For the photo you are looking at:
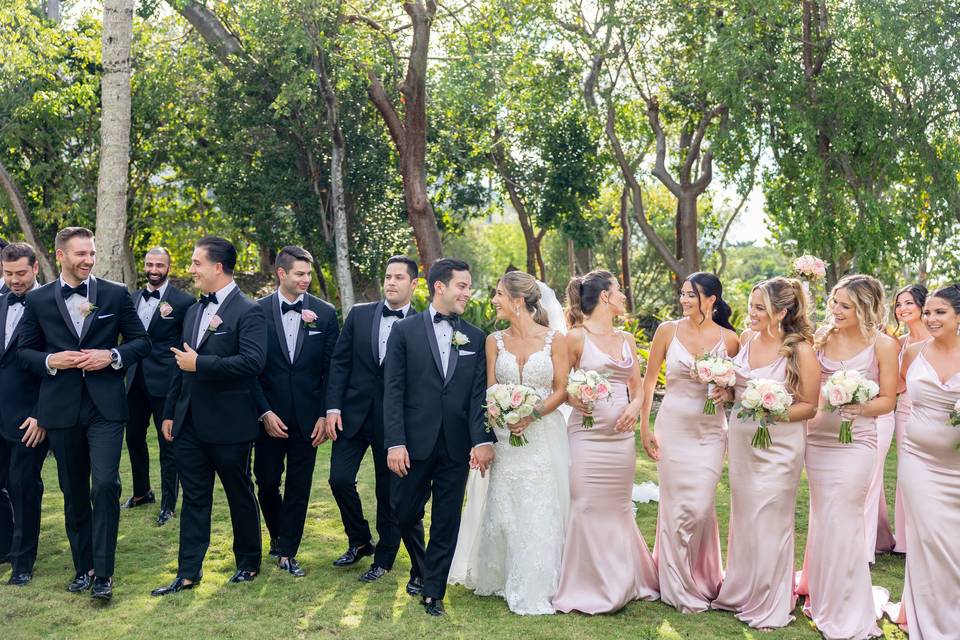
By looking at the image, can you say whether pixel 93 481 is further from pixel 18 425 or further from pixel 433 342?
pixel 433 342

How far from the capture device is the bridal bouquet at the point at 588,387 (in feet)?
18.9

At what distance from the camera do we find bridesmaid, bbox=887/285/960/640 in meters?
5.41

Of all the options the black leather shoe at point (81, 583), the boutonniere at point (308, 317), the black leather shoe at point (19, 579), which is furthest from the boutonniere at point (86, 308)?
the black leather shoe at point (19, 579)

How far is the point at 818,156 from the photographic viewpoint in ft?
49.7

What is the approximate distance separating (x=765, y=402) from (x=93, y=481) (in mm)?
4002

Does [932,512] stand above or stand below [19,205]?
below

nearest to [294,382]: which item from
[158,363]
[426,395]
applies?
[426,395]

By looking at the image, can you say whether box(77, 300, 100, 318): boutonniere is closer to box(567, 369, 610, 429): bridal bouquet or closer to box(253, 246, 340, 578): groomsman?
box(253, 246, 340, 578): groomsman

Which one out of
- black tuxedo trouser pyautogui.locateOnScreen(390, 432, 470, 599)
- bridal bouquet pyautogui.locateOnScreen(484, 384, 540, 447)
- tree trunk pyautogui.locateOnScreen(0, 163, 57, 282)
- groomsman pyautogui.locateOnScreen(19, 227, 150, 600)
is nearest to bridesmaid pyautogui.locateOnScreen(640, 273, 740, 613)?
bridal bouquet pyautogui.locateOnScreen(484, 384, 540, 447)

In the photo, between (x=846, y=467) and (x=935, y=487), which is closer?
(x=935, y=487)

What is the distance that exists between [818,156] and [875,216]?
1.33 meters

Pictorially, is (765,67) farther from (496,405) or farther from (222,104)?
(496,405)

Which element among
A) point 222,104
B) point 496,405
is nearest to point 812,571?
point 496,405

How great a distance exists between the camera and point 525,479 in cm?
607
